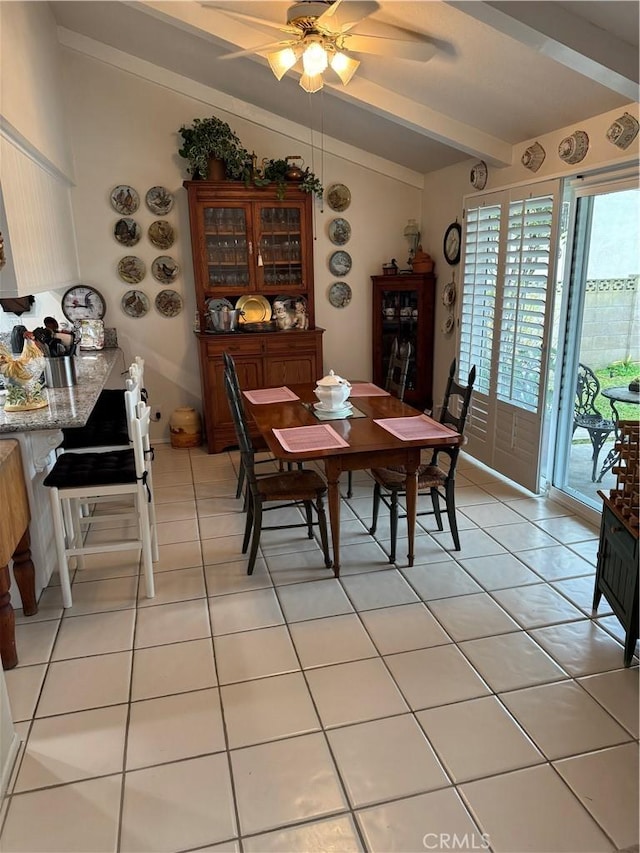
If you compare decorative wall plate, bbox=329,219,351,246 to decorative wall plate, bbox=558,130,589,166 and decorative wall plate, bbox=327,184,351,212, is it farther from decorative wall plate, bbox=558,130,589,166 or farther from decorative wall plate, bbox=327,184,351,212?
decorative wall plate, bbox=558,130,589,166

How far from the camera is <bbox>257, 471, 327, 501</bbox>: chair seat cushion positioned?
2.93 metres

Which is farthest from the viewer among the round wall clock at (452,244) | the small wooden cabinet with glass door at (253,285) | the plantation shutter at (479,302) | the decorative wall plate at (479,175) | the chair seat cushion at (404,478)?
the round wall clock at (452,244)

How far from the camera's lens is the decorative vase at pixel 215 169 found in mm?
4480

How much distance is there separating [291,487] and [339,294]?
9.30 ft

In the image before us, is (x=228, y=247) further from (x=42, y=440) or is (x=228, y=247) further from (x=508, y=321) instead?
(x=42, y=440)

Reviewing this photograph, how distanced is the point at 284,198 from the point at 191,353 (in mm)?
1540

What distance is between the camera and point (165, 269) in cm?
488

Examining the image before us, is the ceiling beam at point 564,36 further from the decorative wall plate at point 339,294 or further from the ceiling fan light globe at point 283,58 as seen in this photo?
the decorative wall plate at point 339,294

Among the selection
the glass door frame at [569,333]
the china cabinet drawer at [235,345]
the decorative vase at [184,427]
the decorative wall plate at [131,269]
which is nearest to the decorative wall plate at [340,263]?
the china cabinet drawer at [235,345]

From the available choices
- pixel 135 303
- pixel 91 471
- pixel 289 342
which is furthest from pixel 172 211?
pixel 91 471

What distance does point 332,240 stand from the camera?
17.1 feet

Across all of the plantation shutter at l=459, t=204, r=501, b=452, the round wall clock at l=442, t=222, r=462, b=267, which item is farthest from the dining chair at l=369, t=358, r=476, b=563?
the round wall clock at l=442, t=222, r=462, b=267

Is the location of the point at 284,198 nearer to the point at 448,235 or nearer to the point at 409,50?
the point at 448,235

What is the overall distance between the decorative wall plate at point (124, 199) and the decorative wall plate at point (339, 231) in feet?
5.49
